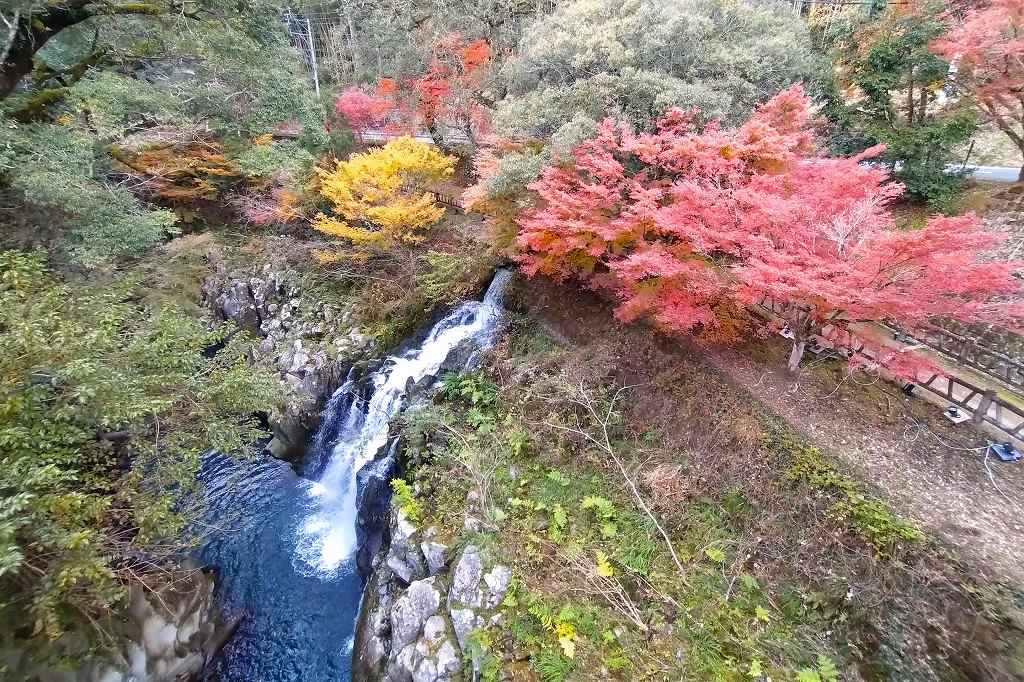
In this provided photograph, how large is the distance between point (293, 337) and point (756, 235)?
13659mm

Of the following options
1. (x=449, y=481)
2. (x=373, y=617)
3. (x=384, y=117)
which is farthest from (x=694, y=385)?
(x=384, y=117)

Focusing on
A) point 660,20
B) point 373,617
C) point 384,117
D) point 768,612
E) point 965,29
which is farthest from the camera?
point 384,117

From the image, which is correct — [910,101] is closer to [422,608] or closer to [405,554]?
[405,554]

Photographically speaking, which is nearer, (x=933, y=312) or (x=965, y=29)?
(x=933, y=312)

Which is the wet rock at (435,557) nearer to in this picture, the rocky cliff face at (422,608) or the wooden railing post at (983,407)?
the rocky cliff face at (422,608)

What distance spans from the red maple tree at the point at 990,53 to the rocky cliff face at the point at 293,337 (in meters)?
18.3

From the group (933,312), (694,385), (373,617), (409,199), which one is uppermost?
(409,199)

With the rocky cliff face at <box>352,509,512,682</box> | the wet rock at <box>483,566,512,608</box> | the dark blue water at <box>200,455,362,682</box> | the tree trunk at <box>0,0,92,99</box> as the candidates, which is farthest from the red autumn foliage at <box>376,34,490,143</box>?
the wet rock at <box>483,566,512,608</box>

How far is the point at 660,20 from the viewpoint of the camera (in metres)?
10.6

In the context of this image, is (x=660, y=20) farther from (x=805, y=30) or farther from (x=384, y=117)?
(x=384, y=117)

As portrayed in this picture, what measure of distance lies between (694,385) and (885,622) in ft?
16.1

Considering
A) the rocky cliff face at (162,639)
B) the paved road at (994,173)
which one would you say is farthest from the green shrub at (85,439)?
the paved road at (994,173)

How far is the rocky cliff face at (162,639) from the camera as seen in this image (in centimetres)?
717

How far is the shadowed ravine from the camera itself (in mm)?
9641
